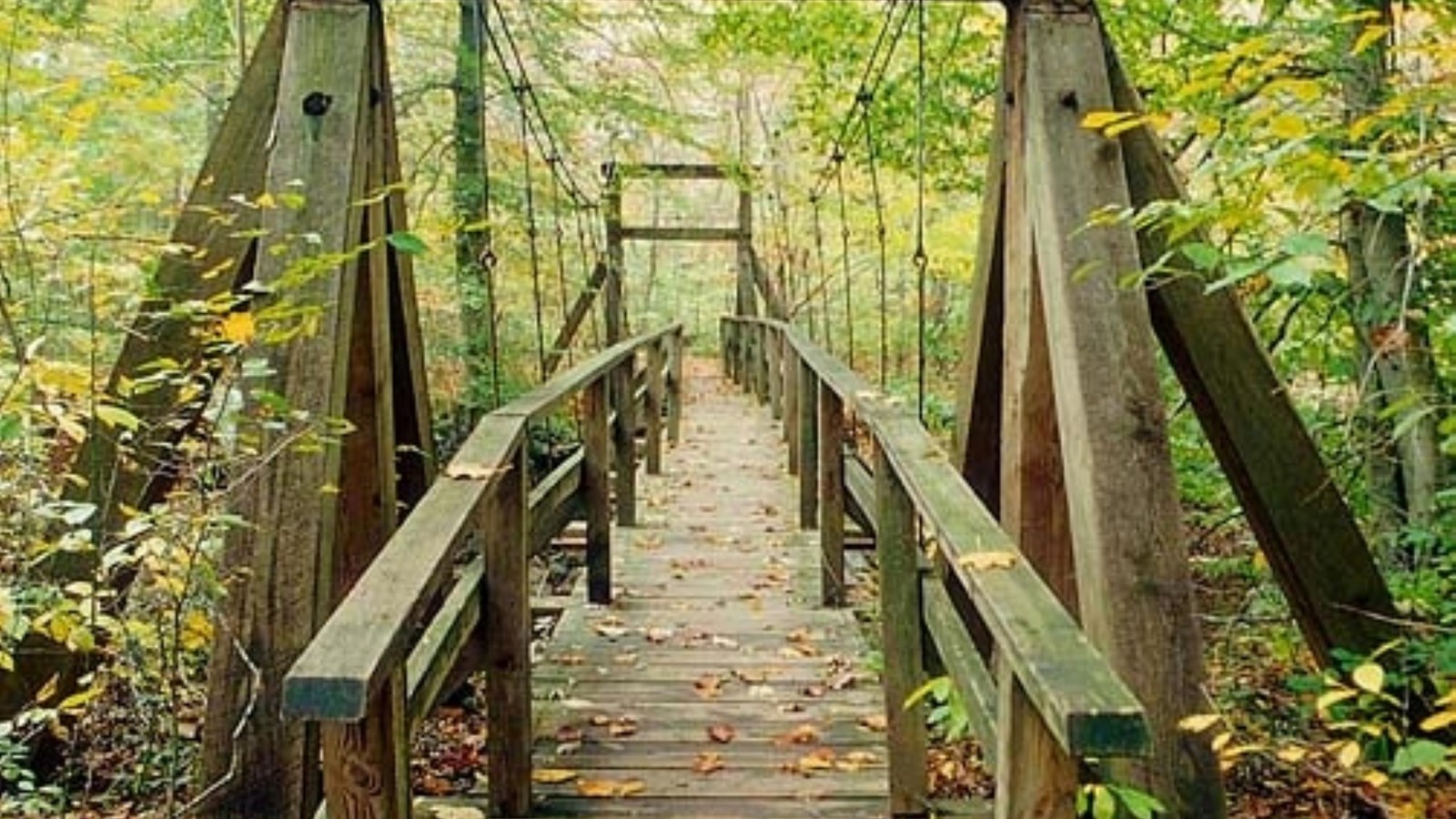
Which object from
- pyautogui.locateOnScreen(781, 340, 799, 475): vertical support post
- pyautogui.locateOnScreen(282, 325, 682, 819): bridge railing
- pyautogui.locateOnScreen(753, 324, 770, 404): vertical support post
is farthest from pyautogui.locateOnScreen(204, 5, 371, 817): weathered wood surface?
pyautogui.locateOnScreen(753, 324, 770, 404): vertical support post

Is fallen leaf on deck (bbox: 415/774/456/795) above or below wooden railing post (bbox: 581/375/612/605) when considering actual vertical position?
below

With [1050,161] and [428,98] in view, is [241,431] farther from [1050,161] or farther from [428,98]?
[428,98]

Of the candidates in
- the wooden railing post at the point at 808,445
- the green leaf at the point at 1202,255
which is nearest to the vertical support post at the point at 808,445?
the wooden railing post at the point at 808,445

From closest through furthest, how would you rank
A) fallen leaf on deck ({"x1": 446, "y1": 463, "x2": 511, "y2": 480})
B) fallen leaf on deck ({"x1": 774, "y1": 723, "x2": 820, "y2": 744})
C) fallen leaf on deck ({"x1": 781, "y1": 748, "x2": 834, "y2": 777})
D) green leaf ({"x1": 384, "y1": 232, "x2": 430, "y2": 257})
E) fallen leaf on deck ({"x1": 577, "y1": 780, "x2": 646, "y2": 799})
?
1. fallen leaf on deck ({"x1": 446, "y1": 463, "x2": 511, "y2": 480})
2. green leaf ({"x1": 384, "y1": 232, "x2": 430, "y2": 257})
3. fallen leaf on deck ({"x1": 577, "y1": 780, "x2": 646, "y2": 799})
4. fallen leaf on deck ({"x1": 781, "y1": 748, "x2": 834, "y2": 777})
5. fallen leaf on deck ({"x1": 774, "y1": 723, "x2": 820, "y2": 744})

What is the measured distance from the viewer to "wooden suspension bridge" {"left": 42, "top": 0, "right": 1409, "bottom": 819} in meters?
1.53

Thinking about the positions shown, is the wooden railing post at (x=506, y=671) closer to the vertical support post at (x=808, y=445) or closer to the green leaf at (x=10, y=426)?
the green leaf at (x=10, y=426)

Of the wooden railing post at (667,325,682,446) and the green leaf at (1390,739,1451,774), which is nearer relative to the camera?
the green leaf at (1390,739,1451,774)

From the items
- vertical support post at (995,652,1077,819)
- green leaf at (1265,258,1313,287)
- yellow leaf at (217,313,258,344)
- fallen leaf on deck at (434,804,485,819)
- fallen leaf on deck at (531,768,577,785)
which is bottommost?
fallen leaf on deck at (531,768,577,785)

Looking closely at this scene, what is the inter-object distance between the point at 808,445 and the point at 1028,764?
382 centimetres

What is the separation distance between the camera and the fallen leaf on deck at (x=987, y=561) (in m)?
1.54

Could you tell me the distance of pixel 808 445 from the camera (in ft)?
17.0

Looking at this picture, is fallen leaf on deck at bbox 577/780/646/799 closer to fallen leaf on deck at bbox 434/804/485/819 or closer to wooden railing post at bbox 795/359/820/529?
fallen leaf on deck at bbox 434/804/485/819

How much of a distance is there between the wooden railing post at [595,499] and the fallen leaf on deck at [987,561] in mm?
2816

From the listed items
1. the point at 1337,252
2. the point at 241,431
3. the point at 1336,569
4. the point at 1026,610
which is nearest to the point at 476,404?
the point at 1337,252
